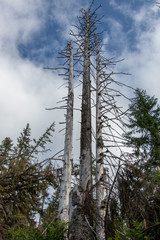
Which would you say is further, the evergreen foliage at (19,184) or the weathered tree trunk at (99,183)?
the evergreen foliage at (19,184)

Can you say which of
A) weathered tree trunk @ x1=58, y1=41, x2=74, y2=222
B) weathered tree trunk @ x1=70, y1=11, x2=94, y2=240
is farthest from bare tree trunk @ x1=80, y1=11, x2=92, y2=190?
weathered tree trunk @ x1=58, y1=41, x2=74, y2=222

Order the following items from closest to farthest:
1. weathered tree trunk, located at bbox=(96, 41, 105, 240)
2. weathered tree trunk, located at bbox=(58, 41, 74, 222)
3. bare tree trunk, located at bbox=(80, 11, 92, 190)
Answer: weathered tree trunk, located at bbox=(96, 41, 105, 240) → bare tree trunk, located at bbox=(80, 11, 92, 190) → weathered tree trunk, located at bbox=(58, 41, 74, 222)

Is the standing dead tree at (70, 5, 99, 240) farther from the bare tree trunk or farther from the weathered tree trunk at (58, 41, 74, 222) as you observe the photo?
the weathered tree trunk at (58, 41, 74, 222)

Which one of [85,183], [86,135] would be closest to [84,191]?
[85,183]

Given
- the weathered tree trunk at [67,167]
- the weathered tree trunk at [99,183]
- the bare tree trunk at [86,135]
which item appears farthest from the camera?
the weathered tree trunk at [67,167]

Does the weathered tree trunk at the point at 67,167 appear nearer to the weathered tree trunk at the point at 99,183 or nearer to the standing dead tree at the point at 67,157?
the standing dead tree at the point at 67,157

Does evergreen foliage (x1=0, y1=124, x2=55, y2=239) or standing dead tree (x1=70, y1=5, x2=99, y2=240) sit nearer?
standing dead tree (x1=70, y1=5, x2=99, y2=240)

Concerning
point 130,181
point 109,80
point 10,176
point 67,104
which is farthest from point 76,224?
point 67,104

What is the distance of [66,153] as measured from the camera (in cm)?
614

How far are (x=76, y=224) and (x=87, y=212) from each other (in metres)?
0.29

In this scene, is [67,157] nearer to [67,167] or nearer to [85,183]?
[67,167]

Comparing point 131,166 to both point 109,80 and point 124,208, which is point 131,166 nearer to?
point 124,208

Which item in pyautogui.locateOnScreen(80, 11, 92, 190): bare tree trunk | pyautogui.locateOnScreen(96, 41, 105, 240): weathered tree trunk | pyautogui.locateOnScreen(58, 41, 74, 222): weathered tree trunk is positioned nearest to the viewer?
pyautogui.locateOnScreen(96, 41, 105, 240): weathered tree trunk

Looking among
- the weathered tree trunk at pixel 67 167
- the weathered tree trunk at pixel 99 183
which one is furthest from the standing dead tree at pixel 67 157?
the weathered tree trunk at pixel 99 183
